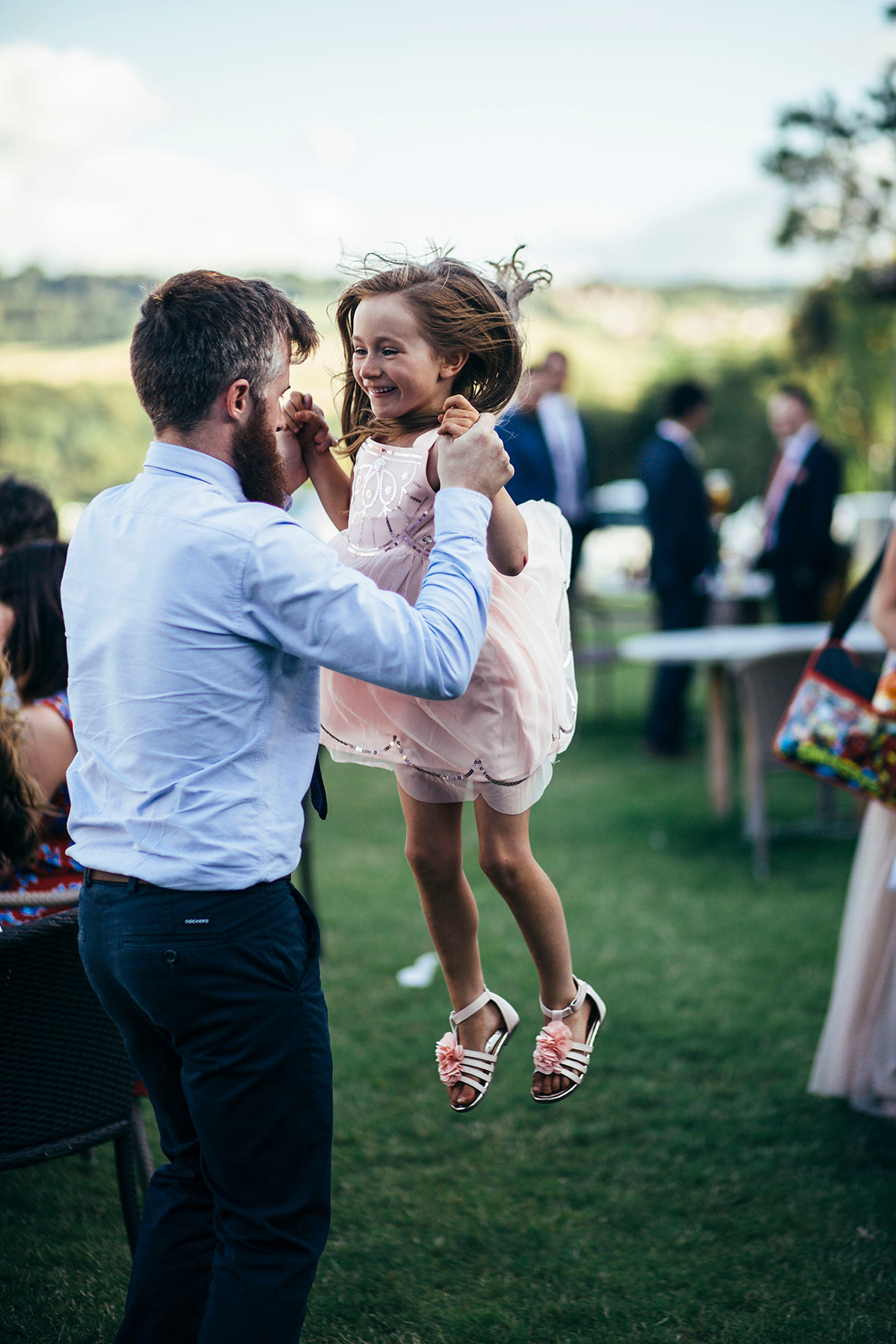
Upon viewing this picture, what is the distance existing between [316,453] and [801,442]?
6.42m

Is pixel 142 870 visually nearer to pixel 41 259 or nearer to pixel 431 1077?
pixel 431 1077

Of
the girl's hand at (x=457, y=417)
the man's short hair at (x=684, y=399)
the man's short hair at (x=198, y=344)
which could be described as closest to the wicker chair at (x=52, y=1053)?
the man's short hair at (x=198, y=344)

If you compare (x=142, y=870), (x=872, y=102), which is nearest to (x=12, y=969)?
(x=142, y=870)

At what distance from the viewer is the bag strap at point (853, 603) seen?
9.61 ft

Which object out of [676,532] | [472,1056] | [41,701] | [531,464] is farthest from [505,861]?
[676,532]

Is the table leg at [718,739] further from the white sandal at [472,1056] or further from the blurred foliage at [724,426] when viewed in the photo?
the blurred foliage at [724,426]

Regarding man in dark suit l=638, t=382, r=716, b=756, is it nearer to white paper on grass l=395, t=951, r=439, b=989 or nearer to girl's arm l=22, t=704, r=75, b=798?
white paper on grass l=395, t=951, r=439, b=989

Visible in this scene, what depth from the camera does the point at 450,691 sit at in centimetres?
155

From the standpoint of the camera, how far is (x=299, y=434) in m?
1.89

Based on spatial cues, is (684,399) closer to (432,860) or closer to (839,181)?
(839,181)

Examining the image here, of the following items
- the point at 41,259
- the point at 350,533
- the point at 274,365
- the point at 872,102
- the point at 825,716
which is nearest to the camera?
the point at 274,365

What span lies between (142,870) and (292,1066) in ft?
1.15

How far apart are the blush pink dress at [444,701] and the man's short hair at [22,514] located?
5.20ft

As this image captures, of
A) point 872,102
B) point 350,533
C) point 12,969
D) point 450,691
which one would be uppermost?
point 872,102
